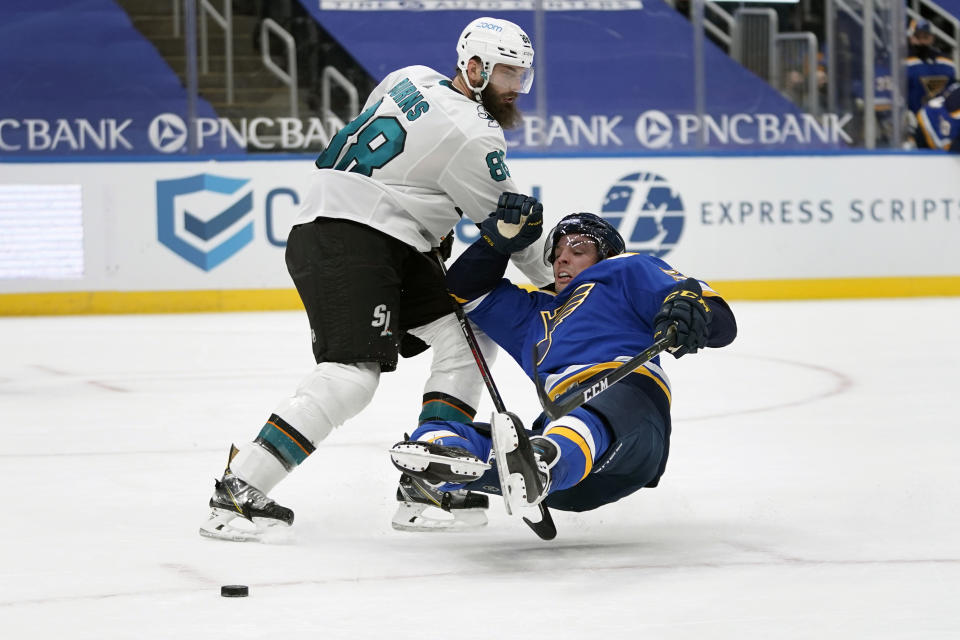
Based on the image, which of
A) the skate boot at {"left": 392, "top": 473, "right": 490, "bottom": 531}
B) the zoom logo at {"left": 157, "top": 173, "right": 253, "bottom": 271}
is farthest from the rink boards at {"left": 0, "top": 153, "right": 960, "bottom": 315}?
the skate boot at {"left": 392, "top": 473, "right": 490, "bottom": 531}

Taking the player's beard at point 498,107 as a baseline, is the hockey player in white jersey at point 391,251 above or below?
below

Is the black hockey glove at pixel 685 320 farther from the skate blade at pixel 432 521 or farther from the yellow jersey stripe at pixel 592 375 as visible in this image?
the skate blade at pixel 432 521

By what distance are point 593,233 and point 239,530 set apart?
0.85m

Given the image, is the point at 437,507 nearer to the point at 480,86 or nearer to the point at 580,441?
the point at 580,441

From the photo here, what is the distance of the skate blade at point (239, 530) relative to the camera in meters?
2.51

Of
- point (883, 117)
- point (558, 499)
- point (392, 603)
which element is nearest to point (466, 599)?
point (392, 603)

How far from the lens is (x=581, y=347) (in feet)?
8.38

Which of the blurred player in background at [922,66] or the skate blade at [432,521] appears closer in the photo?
the skate blade at [432,521]

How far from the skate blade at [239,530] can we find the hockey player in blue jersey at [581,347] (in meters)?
0.24

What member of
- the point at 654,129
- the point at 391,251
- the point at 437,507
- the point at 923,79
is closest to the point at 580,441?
the point at 437,507

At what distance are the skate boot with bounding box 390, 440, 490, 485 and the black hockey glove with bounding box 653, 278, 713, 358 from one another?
377 millimetres

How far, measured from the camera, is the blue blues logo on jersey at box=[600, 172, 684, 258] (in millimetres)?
8383

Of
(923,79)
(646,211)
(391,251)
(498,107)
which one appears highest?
(923,79)

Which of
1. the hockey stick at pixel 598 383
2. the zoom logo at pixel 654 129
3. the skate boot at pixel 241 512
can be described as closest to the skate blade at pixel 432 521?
the skate boot at pixel 241 512
